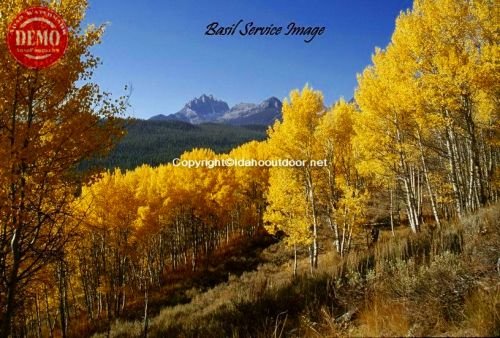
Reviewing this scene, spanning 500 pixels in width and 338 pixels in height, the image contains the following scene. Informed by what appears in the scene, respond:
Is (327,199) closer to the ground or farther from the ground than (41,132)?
closer to the ground

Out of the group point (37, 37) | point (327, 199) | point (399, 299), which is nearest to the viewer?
point (399, 299)

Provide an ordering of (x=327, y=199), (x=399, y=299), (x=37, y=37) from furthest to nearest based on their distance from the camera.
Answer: (x=327, y=199)
(x=37, y=37)
(x=399, y=299)

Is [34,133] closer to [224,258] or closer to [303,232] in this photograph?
[303,232]

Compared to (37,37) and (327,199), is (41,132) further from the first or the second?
(327,199)

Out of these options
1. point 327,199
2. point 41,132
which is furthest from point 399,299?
point 327,199

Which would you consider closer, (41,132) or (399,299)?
(399,299)

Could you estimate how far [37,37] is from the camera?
7.79 meters

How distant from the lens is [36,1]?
845 cm

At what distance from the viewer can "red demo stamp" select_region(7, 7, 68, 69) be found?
755 centimetres

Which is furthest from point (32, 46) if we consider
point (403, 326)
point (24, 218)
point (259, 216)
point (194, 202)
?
point (259, 216)

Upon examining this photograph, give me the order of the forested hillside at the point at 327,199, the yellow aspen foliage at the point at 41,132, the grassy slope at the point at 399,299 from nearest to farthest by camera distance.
→ the grassy slope at the point at 399,299
the forested hillside at the point at 327,199
the yellow aspen foliage at the point at 41,132

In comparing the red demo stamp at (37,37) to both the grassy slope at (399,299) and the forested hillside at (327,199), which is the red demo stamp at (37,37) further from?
the grassy slope at (399,299)

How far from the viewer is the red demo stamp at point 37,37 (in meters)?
7.55

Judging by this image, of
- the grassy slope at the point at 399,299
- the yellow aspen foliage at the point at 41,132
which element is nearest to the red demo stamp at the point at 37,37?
the yellow aspen foliage at the point at 41,132
